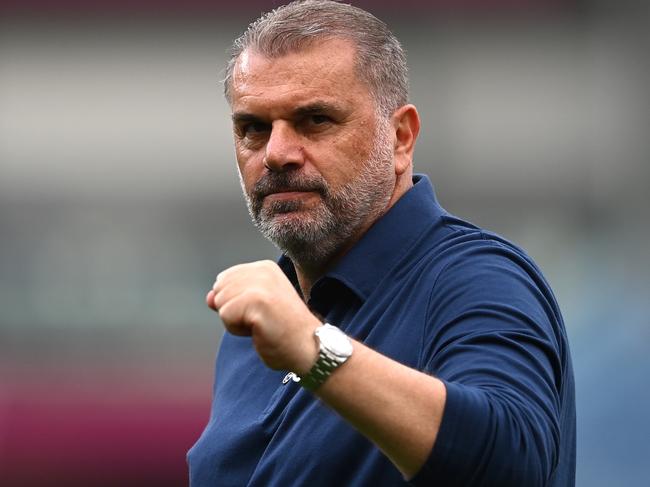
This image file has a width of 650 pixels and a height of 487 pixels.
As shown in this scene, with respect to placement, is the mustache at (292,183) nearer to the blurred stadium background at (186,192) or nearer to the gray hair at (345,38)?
the gray hair at (345,38)

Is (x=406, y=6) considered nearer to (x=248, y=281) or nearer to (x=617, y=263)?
(x=617, y=263)

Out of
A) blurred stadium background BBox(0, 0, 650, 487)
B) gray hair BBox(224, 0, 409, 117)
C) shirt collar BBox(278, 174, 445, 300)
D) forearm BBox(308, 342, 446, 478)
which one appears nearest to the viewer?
forearm BBox(308, 342, 446, 478)

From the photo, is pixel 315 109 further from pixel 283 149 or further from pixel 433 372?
pixel 433 372

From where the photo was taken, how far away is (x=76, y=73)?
6.81m

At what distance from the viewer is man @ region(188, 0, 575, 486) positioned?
1291 millimetres

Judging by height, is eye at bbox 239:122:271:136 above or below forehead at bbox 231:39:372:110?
below

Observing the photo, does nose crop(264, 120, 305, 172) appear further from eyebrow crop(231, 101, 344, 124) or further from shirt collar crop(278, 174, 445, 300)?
shirt collar crop(278, 174, 445, 300)

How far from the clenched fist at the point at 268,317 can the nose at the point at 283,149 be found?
0.51 meters

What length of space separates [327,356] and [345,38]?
0.79m

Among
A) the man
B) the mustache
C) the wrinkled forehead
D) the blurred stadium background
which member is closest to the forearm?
the man

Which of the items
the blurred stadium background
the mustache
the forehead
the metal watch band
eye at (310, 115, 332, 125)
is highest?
the forehead

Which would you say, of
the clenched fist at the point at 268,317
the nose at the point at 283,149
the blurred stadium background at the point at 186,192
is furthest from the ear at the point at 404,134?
the blurred stadium background at the point at 186,192

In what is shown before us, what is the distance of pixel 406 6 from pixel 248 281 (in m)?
5.34

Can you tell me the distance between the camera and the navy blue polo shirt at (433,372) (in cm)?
129
